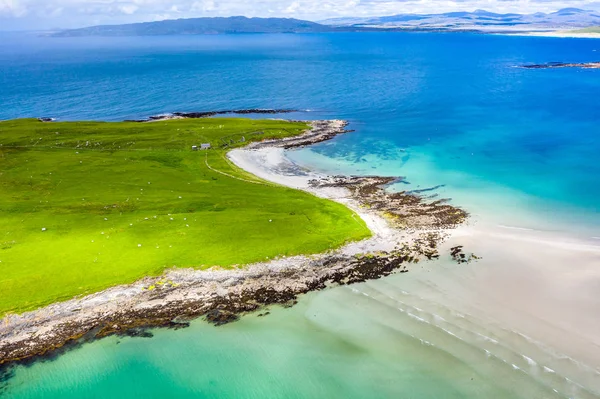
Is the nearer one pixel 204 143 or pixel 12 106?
pixel 204 143

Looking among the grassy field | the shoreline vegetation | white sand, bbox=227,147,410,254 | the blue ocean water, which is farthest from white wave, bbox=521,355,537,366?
the blue ocean water

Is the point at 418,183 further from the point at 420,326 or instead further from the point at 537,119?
the point at 537,119

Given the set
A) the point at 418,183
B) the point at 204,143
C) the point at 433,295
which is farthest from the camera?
the point at 204,143

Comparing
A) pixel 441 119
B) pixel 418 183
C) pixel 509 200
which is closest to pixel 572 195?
pixel 509 200

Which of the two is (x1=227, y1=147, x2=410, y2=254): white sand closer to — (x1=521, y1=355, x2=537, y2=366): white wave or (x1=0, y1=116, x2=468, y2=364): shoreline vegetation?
(x1=0, y1=116, x2=468, y2=364): shoreline vegetation

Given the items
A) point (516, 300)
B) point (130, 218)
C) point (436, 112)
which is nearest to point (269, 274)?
point (130, 218)

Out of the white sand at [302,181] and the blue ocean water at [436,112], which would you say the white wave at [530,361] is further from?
the blue ocean water at [436,112]

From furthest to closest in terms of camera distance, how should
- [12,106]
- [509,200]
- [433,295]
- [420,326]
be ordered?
[12,106]
[509,200]
[433,295]
[420,326]
